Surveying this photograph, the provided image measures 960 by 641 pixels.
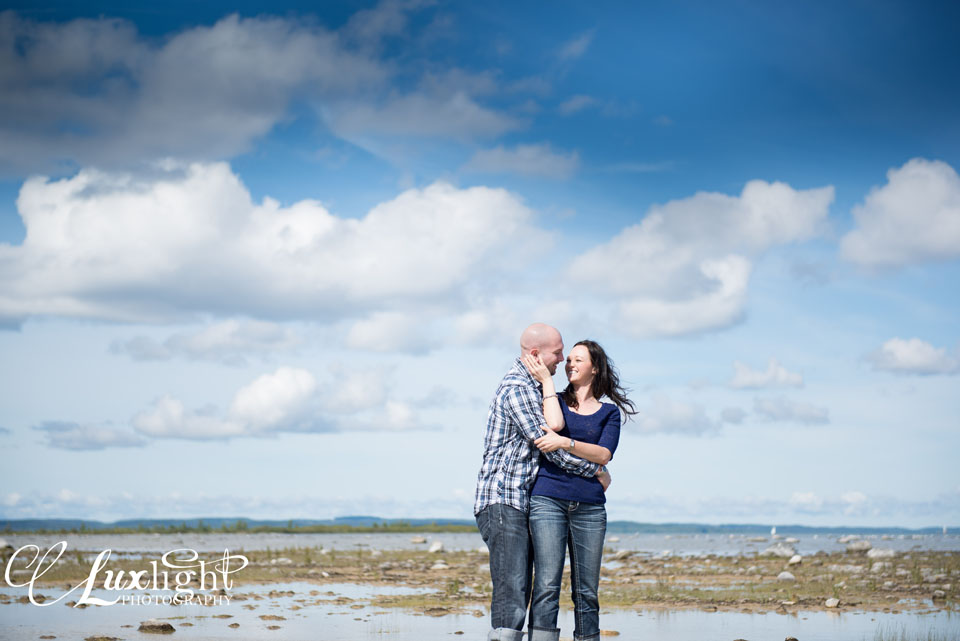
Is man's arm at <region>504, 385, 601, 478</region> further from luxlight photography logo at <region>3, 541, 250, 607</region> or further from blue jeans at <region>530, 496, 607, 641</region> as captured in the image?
luxlight photography logo at <region>3, 541, 250, 607</region>

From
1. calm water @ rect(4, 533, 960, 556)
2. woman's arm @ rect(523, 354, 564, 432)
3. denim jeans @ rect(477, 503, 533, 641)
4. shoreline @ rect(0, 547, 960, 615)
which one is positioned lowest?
calm water @ rect(4, 533, 960, 556)

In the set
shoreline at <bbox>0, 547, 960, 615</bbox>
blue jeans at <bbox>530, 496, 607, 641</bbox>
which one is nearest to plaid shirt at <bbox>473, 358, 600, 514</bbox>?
blue jeans at <bbox>530, 496, 607, 641</bbox>

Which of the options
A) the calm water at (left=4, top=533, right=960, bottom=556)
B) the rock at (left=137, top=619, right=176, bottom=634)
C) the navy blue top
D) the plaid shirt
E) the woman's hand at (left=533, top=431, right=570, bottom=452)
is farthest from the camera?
the calm water at (left=4, top=533, right=960, bottom=556)

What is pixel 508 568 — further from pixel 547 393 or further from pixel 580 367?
pixel 580 367

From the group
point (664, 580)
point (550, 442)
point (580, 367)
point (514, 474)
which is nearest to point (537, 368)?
point (580, 367)

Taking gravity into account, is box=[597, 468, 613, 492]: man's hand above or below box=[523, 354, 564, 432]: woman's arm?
below

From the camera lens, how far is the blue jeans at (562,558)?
7.75 meters

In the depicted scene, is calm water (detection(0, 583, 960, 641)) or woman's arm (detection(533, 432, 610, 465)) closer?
woman's arm (detection(533, 432, 610, 465))

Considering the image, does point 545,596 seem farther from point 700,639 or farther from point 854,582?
point 854,582

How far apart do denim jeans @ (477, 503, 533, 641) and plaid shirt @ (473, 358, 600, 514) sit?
0.11m

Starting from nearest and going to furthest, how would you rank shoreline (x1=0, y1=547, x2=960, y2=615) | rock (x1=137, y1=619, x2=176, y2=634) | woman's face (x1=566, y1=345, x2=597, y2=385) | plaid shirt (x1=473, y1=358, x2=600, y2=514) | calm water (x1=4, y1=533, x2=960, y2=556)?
plaid shirt (x1=473, y1=358, x2=600, y2=514)
woman's face (x1=566, y1=345, x2=597, y2=385)
rock (x1=137, y1=619, x2=176, y2=634)
shoreline (x1=0, y1=547, x2=960, y2=615)
calm water (x1=4, y1=533, x2=960, y2=556)

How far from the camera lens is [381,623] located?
13.0 m

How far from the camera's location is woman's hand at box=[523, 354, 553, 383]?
7828 millimetres

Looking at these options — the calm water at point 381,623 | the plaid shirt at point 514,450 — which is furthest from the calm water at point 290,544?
the plaid shirt at point 514,450
